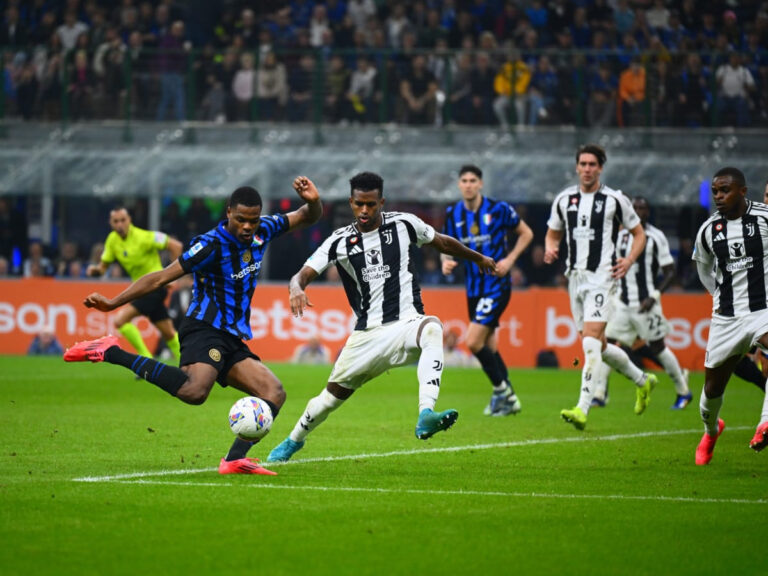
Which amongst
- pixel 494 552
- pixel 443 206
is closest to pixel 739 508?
pixel 494 552

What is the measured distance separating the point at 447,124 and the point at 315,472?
15283 millimetres

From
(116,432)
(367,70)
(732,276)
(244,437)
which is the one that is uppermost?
(367,70)

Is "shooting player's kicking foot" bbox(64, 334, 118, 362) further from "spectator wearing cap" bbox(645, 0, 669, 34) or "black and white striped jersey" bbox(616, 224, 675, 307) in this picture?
"spectator wearing cap" bbox(645, 0, 669, 34)

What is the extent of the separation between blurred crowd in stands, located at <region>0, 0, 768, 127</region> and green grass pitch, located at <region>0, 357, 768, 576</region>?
1031cm

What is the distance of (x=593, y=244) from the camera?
12.2 meters

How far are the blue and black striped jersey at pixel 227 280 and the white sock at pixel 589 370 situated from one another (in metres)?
3.69

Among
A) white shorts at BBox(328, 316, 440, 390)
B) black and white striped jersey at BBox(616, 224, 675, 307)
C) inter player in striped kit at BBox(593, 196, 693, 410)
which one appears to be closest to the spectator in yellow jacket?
black and white striped jersey at BBox(616, 224, 675, 307)

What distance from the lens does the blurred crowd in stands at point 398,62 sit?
2262cm

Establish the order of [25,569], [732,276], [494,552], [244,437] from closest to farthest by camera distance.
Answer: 1. [25,569]
2. [494,552]
3. [244,437]
4. [732,276]

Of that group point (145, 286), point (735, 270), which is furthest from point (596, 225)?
point (145, 286)

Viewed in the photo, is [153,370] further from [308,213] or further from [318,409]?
[308,213]

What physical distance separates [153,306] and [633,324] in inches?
246

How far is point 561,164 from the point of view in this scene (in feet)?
75.3

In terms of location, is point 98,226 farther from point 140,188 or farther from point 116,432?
point 116,432
